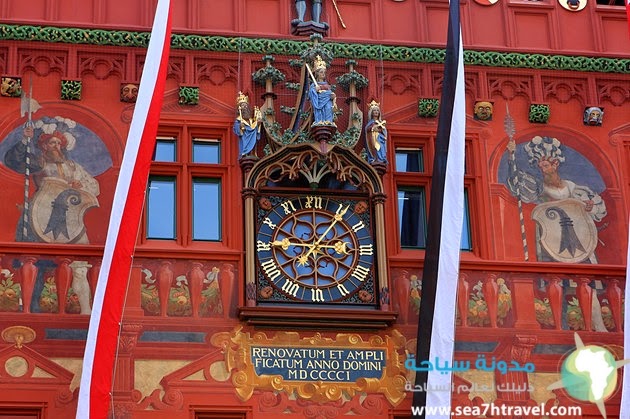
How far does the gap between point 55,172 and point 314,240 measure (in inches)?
162

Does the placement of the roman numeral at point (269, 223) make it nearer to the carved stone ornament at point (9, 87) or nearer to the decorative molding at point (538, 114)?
the carved stone ornament at point (9, 87)

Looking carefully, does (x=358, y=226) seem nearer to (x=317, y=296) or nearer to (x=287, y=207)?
(x=287, y=207)

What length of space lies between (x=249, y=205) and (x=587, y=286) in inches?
215

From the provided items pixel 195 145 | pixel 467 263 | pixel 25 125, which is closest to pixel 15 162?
pixel 25 125

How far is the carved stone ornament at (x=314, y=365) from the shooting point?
81.2 ft

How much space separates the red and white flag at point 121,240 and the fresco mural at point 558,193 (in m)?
6.06

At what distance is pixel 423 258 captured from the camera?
26.1 meters

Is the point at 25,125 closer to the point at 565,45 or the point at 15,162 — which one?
the point at 15,162

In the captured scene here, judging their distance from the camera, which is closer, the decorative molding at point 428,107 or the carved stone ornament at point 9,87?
the carved stone ornament at point 9,87

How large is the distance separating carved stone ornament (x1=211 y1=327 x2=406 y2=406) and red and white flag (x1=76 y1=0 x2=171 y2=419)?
1960 millimetres

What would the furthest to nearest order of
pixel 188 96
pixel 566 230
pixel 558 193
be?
pixel 558 193, pixel 566 230, pixel 188 96

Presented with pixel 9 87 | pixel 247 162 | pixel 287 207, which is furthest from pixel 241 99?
pixel 9 87

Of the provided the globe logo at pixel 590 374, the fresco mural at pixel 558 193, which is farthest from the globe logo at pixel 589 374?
the fresco mural at pixel 558 193

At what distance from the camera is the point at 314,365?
25.0m
